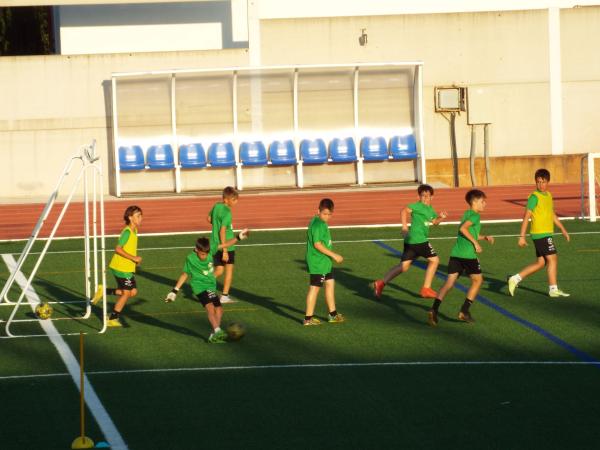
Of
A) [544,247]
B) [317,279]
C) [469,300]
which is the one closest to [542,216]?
[544,247]

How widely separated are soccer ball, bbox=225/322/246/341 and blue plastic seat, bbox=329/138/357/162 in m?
22.0

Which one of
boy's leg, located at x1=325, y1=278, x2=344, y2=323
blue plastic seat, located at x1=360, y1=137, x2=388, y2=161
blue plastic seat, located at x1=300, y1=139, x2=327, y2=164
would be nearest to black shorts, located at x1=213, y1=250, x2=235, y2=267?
boy's leg, located at x1=325, y1=278, x2=344, y2=323

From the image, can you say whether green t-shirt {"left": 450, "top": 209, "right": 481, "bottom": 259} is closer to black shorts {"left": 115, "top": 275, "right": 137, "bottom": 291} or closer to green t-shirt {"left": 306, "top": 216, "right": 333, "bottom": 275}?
green t-shirt {"left": 306, "top": 216, "right": 333, "bottom": 275}

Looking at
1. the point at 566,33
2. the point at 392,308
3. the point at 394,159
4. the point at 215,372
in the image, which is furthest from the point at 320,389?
the point at 566,33

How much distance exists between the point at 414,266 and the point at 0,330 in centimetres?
757

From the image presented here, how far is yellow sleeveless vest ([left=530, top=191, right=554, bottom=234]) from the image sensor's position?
1747 centimetres

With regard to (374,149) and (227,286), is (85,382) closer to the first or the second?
(227,286)

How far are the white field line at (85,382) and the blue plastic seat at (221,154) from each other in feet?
54.3

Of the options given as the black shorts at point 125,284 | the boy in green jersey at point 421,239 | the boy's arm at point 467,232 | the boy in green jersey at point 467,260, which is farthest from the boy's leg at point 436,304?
the black shorts at point 125,284

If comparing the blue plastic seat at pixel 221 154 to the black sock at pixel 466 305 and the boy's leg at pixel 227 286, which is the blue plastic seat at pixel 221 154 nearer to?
the boy's leg at pixel 227 286

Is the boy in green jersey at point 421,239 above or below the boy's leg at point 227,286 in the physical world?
above

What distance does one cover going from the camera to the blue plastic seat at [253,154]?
119 ft

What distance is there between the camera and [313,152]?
36.4 m

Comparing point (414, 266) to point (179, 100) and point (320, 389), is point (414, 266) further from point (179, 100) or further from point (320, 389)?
point (179, 100)
